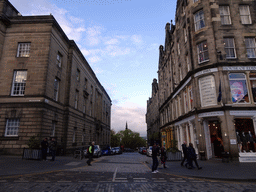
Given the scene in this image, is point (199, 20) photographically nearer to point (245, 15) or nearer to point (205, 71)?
point (245, 15)

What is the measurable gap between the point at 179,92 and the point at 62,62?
60.1ft

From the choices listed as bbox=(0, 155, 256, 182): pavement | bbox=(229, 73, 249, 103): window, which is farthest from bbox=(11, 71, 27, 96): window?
bbox=(229, 73, 249, 103): window

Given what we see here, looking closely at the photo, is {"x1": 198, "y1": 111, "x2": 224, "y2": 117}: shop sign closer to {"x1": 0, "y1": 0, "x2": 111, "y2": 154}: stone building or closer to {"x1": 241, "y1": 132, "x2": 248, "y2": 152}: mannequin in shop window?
{"x1": 241, "y1": 132, "x2": 248, "y2": 152}: mannequin in shop window

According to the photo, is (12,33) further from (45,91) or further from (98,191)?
(98,191)

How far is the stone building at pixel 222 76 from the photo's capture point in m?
16.8

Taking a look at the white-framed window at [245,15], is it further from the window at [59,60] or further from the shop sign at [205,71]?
the window at [59,60]

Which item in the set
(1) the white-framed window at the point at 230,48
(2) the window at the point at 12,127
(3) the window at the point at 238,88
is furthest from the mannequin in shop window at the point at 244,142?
(2) the window at the point at 12,127

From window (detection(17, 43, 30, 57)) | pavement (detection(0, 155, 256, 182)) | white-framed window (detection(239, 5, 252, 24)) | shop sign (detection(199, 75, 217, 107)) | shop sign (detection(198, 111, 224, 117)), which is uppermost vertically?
white-framed window (detection(239, 5, 252, 24))

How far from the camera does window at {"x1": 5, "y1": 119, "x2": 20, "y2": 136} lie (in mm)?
19175

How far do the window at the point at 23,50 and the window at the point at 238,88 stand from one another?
79.1 ft

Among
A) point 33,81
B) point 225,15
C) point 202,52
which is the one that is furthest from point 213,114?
point 33,81

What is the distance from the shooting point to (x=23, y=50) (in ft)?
72.0


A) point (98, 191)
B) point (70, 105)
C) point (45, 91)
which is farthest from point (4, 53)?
point (98, 191)

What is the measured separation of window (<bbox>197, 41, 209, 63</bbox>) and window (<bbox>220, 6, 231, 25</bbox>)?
316cm
